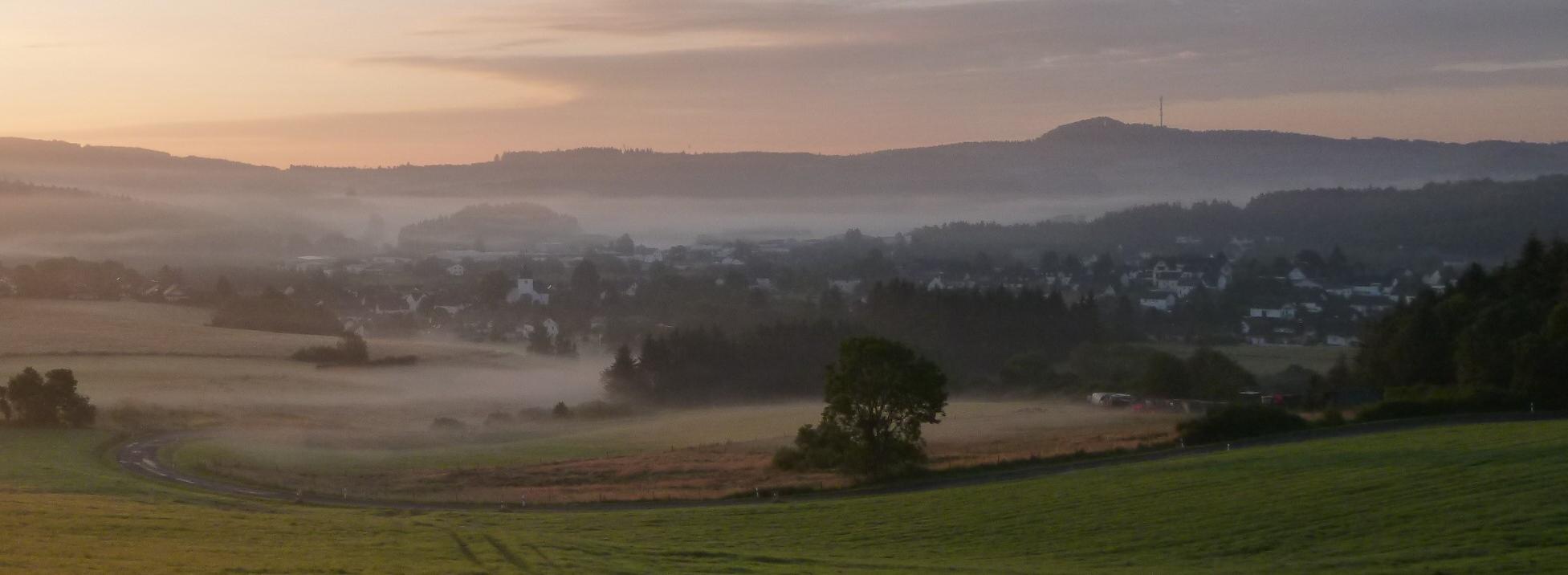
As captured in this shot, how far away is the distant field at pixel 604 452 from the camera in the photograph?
4388 centimetres

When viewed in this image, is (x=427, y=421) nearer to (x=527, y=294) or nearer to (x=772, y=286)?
(x=527, y=294)

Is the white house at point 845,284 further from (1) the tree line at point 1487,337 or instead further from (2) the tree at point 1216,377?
(1) the tree line at point 1487,337

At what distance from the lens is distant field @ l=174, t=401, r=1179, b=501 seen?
43.9 meters

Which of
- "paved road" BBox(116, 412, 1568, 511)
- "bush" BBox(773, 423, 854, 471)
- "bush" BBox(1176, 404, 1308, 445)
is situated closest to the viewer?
"paved road" BBox(116, 412, 1568, 511)

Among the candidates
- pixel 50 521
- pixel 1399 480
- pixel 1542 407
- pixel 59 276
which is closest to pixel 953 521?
pixel 1399 480

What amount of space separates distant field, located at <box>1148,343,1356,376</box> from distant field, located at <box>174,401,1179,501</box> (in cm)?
2117

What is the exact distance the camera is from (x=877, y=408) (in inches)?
1759

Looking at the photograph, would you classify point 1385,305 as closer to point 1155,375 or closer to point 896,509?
point 1155,375

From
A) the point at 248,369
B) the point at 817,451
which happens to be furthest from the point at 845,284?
the point at 817,451

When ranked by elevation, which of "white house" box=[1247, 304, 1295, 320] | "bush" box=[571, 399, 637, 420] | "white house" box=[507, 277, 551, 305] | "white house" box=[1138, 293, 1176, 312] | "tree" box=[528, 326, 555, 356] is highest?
"white house" box=[507, 277, 551, 305]

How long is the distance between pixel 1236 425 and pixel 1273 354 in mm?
53047

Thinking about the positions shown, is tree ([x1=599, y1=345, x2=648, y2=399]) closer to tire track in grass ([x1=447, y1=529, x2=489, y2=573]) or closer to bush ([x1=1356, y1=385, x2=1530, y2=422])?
bush ([x1=1356, y1=385, x2=1530, y2=422])

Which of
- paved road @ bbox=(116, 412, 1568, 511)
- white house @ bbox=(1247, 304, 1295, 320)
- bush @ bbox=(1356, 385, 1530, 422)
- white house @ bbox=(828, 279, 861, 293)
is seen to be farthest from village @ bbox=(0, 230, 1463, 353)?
paved road @ bbox=(116, 412, 1568, 511)

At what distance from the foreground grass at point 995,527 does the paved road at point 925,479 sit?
273 centimetres
